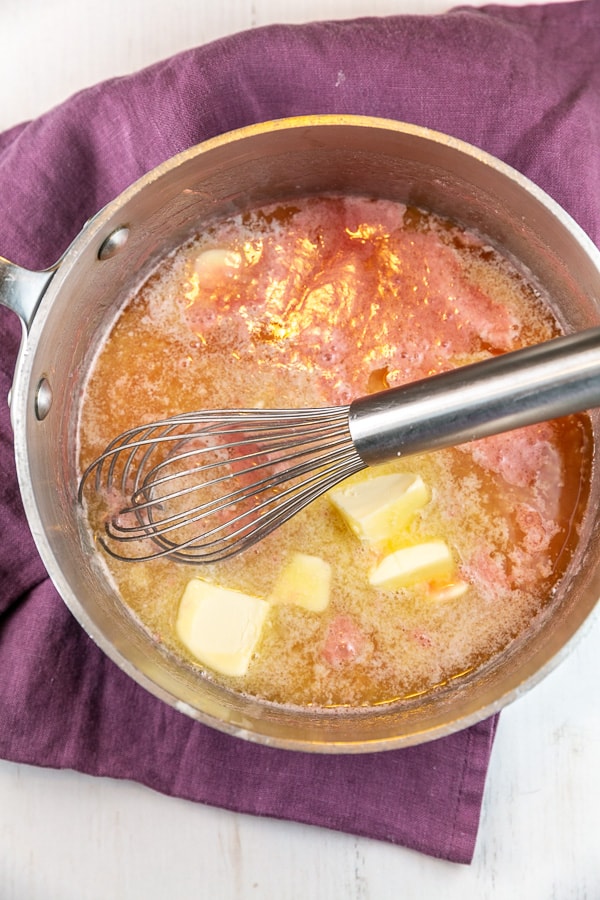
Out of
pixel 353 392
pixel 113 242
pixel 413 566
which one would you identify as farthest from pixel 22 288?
pixel 413 566

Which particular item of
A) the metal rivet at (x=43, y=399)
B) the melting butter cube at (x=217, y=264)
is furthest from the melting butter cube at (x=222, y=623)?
the melting butter cube at (x=217, y=264)

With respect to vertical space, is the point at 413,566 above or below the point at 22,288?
below

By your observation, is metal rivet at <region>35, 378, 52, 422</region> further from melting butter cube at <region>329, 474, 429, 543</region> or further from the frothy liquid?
melting butter cube at <region>329, 474, 429, 543</region>

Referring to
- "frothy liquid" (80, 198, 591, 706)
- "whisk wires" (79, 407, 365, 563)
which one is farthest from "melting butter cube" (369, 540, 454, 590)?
"whisk wires" (79, 407, 365, 563)

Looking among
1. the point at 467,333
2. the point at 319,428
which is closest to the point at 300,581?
the point at 319,428

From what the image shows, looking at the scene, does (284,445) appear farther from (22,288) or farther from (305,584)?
(22,288)

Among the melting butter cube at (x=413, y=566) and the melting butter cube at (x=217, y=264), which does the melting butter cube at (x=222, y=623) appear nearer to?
the melting butter cube at (x=413, y=566)

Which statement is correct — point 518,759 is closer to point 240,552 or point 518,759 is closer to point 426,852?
point 426,852
